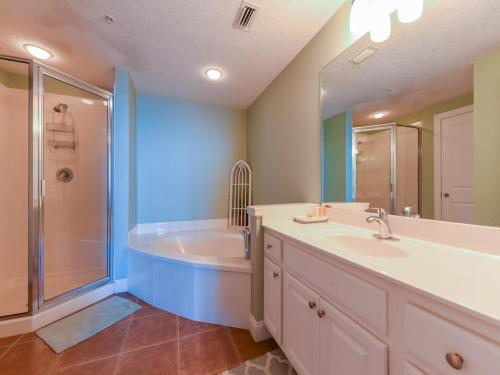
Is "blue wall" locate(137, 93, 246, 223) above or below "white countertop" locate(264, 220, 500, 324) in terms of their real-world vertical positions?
above

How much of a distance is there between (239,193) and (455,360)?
8.78 ft

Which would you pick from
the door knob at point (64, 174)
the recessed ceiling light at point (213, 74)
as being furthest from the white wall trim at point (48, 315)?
the recessed ceiling light at point (213, 74)

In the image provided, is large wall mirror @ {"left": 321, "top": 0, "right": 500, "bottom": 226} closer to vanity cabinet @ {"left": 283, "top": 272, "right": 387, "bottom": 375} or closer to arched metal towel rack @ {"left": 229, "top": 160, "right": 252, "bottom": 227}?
vanity cabinet @ {"left": 283, "top": 272, "right": 387, "bottom": 375}

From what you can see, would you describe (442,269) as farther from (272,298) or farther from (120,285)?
(120,285)

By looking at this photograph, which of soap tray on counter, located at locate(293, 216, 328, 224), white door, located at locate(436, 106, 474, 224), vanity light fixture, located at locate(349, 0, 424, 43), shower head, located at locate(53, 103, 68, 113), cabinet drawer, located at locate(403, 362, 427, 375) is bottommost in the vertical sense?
cabinet drawer, located at locate(403, 362, 427, 375)

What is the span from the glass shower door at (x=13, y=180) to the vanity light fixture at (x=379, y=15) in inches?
108

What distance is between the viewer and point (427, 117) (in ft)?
3.16

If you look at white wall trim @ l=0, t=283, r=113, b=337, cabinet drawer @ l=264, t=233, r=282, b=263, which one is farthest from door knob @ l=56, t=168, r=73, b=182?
cabinet drawer @ l=264, t=233, r=282, b=263

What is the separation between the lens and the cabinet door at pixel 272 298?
120 centimetres

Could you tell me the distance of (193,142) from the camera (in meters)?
2.83

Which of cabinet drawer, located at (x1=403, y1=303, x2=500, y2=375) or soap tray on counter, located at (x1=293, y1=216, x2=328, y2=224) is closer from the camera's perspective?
cabinet drawer, located at (x1=403, y1=303, x2=500, y2=375)

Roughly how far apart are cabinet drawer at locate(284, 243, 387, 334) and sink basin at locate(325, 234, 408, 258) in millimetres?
137

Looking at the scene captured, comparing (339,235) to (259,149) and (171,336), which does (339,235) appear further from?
(259,149)

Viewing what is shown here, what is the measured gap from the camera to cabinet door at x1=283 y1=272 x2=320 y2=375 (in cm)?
89
